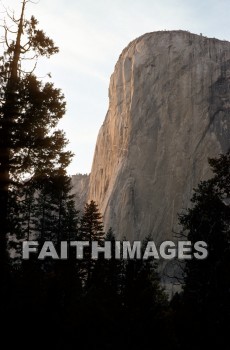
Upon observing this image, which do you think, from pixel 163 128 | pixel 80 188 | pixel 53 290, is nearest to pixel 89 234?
pixel 53 290

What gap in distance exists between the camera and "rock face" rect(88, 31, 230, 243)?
224 ft

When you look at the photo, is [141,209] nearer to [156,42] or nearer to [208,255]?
[156,42]

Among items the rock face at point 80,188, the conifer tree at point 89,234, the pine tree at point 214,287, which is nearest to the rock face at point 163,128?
the conifer tree at point 89,234

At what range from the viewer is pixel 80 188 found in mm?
132250

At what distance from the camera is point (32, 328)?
10.7 m

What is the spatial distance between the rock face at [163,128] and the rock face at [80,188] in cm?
3987

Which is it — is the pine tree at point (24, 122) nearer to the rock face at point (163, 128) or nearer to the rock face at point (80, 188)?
the rock face at point (163, 128)

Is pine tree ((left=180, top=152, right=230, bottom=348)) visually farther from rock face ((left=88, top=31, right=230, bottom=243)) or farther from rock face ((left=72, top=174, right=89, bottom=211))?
rock face ((left=72, top=174, right=89, bottom=211))

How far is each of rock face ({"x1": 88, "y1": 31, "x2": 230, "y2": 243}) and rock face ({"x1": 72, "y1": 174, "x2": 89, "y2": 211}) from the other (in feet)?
131

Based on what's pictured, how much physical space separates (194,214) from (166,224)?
161ft

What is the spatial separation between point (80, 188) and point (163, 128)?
62.6m

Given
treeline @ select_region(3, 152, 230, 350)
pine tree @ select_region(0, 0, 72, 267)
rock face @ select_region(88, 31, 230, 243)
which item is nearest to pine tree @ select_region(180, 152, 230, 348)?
treeline @ select_region(3, 152, 230, 350)

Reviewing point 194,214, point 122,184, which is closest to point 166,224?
point 122,184

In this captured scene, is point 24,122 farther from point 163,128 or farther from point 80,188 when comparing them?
point 80,188
